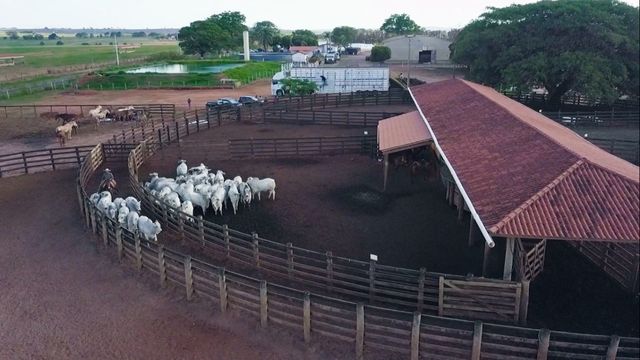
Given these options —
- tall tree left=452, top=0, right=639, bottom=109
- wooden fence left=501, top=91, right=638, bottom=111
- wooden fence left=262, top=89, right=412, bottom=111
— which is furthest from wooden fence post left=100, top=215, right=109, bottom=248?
wooden fence left=501, top=91, right=638, bottom=111

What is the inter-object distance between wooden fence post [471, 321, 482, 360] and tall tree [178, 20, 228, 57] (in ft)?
277

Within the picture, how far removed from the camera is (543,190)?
10.3 m

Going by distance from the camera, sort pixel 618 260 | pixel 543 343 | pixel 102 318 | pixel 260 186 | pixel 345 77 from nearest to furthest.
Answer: pixel 543 343 < pixel 102 318 < pixel 618 260 < pixel 260 186 < pixel 345 77

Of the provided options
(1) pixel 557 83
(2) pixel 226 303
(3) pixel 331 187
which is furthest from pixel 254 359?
(1) pixel 557 83

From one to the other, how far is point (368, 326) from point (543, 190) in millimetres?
4715

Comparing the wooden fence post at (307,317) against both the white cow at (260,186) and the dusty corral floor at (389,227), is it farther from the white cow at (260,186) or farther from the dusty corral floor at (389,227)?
the white cow at (260,186)

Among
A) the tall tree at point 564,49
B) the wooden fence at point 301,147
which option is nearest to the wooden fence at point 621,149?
the tall tree at point 564,49

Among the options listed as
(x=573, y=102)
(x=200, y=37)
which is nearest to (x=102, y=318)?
(x=573, y=102)

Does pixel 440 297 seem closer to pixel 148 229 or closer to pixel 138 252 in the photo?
pixel 138 252

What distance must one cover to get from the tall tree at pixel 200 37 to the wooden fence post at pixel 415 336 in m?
83.8

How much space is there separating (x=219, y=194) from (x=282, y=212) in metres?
2.01

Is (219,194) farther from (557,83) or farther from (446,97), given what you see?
(557,83)

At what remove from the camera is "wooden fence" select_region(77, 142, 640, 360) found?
7.93 m

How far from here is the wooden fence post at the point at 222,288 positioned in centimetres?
983
